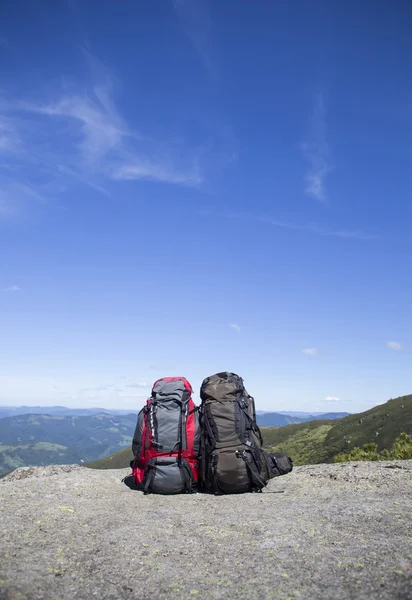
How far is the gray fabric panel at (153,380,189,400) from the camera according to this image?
12031 millimetres

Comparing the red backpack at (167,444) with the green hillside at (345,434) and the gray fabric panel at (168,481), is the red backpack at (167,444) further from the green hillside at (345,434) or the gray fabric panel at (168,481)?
the green hillside at (345,434)

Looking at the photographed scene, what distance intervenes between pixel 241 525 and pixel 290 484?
4513 mm

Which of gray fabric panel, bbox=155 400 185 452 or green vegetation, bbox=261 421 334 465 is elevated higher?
gray fabric panel, bbox=155 400 185 452

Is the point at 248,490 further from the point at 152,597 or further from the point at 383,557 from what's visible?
the point at 152,597

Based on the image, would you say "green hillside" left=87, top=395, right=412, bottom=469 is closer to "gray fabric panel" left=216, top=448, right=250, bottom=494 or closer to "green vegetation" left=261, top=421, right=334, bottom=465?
"green vegetation" left=261, top=421, right=334, bottom=465

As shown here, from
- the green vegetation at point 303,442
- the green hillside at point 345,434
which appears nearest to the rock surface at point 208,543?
the green hillside at point 345,434

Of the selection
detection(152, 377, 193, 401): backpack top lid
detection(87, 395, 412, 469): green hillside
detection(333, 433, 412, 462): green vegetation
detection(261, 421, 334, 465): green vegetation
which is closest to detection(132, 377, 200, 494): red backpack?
detection(152, 377, 193, 401): backpack top lid

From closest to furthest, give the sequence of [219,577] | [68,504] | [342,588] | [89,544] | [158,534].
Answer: [342,588] < [219,577] < [89,544] < [158,534] < [68,504]

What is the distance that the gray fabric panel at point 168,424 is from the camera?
11.1 m

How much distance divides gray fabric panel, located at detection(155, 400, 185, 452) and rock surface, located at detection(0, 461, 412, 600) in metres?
1.41

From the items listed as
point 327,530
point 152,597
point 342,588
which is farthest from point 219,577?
point 327,530

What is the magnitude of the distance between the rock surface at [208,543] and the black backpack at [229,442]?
17.8 inches

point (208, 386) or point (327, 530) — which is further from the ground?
point (208, 386)

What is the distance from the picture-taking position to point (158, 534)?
7176 millimetres
